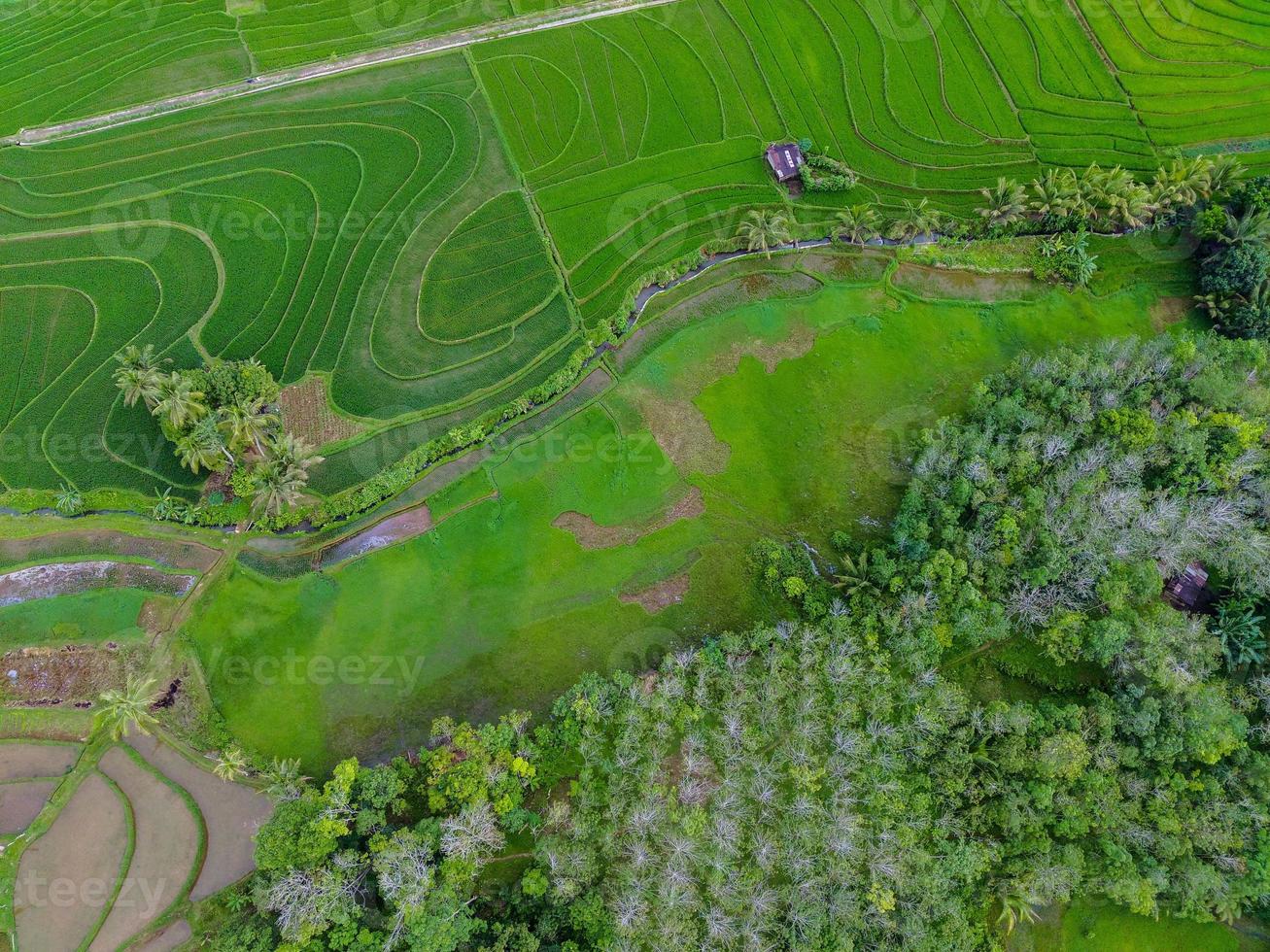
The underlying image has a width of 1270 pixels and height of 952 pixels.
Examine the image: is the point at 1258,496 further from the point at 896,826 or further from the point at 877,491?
the point at 896,826

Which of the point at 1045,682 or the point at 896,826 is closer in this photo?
the point at 896,826

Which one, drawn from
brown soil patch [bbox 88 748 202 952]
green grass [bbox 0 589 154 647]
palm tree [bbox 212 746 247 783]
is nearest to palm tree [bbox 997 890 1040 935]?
palm tree [bbox 212 746 247 783]

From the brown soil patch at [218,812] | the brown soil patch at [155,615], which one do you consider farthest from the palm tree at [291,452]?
the brown soil patch at [218,812]

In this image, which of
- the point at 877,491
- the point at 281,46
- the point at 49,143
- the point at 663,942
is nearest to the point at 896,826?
the point at 663,942

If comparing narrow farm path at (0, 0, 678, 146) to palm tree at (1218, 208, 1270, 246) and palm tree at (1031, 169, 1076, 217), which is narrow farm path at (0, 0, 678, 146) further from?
palm tree at (1218, 208, 1270, 246)

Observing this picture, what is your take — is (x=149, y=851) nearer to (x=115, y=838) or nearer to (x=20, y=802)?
(x=115, y=838)

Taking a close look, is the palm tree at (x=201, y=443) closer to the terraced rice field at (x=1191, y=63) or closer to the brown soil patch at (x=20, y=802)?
the brown soil patch at (x=20, y=802)
